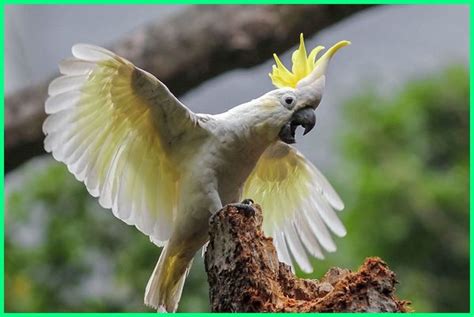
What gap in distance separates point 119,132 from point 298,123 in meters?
0.62

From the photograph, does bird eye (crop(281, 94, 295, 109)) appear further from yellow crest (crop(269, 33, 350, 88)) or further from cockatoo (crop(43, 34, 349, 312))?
yellow crest (crop(269, 33, 350, 88))

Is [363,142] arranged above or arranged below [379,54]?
below

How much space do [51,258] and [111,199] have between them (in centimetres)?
339

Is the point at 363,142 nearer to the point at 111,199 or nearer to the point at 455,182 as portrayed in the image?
the point at 455,182

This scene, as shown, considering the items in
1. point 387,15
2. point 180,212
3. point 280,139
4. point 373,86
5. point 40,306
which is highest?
point 387,15

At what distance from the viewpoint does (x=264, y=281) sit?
2.77m

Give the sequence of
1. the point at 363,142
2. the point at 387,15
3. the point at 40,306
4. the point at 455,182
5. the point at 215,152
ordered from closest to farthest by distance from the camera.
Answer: the point at 215,152 → the point at 40,306 → the point at 455,182 → the point at 363,142 → the point at 387,15

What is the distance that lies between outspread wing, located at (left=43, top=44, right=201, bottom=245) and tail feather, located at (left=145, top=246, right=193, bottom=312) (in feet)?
0.27

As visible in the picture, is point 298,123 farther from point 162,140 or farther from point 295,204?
point 295,204

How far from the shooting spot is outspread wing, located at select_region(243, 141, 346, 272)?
3850 mm

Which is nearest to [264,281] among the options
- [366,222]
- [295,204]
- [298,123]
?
[298,123]

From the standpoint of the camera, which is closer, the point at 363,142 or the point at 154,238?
the point at 154,238

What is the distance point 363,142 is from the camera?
8242 mm

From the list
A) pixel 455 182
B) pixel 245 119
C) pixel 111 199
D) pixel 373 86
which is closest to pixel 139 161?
pixel 111 199
